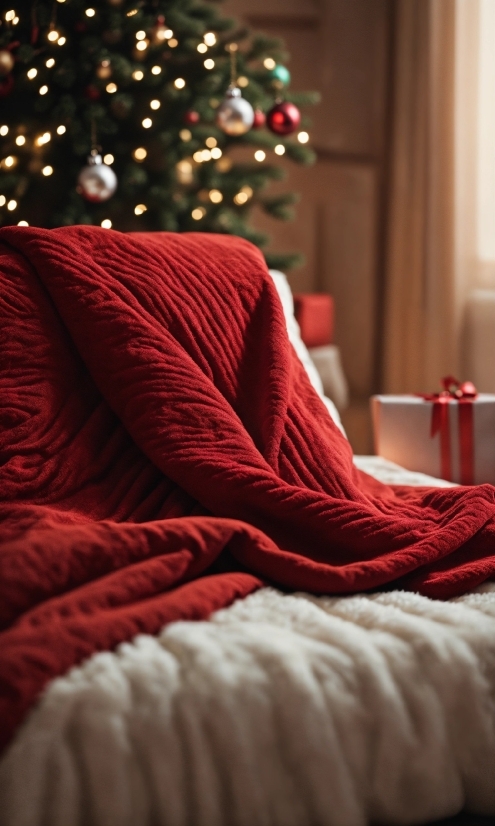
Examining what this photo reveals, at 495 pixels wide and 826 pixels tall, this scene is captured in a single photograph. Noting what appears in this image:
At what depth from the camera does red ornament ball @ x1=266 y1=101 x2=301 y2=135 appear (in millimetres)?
2111

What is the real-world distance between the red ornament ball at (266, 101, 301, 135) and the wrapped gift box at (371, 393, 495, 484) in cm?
95

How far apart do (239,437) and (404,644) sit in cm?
38

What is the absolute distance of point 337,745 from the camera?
70 cm

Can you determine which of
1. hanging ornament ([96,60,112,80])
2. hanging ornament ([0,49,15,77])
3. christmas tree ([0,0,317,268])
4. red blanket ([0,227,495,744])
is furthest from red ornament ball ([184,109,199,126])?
red blanket ([0,227,495,744])

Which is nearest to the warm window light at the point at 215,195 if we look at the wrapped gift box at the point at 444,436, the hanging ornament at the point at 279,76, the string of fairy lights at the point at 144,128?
the string of fairy lights at the point at 144,128

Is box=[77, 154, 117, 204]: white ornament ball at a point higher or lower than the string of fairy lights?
lower

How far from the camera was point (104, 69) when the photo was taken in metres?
1.98

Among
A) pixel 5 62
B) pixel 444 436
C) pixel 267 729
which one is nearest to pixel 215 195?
pixel 5 62

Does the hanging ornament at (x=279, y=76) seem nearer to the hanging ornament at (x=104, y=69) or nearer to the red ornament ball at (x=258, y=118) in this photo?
the red ornament ball at (x=258, y=118)

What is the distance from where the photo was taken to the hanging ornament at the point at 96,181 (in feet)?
6.42

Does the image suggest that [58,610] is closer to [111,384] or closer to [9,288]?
[111,384]

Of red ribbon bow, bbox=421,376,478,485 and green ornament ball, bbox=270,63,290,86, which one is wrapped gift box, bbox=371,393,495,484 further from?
green ornament ball, bbox=270,63,290,86

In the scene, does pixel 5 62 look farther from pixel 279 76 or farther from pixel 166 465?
pixel 166 465

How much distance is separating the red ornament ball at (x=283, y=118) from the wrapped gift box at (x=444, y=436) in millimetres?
953
